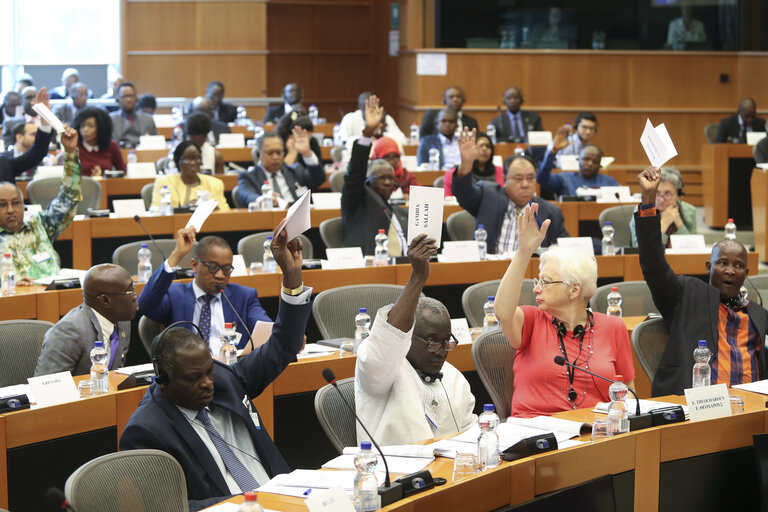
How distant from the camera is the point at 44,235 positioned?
17.9 ft

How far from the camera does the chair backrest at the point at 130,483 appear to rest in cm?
260

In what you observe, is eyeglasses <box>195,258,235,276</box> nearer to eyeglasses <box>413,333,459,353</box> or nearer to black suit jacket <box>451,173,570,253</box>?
eyeglasses <box>413,333,459,353</box>

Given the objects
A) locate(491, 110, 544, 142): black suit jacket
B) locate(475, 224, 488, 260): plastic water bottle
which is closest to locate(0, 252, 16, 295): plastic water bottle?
locate(475, 224, 488, 260): plastic water bottle

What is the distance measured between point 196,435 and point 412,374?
2.41ft

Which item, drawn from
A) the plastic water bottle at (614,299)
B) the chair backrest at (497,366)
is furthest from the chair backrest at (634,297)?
the chair backrest at (497,366)

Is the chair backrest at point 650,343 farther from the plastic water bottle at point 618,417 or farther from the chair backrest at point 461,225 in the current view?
the chair backrest at point 461,225

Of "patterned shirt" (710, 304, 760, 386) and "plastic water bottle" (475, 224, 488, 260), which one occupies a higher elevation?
"plastic water bottle" (475, 224, 488, 260)

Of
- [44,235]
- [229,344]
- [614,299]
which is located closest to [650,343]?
[614,299]

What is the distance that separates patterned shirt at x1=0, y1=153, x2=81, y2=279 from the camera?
525cm

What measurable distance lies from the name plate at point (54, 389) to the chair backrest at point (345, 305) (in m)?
1.34

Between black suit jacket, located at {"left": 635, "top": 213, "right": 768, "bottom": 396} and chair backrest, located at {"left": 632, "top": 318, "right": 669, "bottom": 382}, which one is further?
chair backrest, located at {"left": 632, "top": 318, "right": 669, "bottom": 382}

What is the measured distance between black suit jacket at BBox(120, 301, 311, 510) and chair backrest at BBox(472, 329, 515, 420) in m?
0.86

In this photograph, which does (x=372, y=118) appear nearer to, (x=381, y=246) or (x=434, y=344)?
(x=381, y=246)

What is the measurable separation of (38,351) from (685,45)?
33.7 ft
